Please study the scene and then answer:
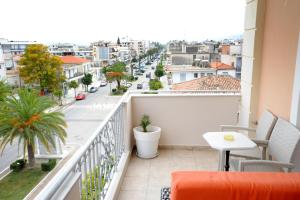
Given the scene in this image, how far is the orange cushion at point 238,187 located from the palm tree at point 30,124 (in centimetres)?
687

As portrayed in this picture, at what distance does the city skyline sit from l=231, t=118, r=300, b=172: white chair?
1.81 meters

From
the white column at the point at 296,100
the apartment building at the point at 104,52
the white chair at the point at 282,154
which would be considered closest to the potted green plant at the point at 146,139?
the white chair at the point at 282,154

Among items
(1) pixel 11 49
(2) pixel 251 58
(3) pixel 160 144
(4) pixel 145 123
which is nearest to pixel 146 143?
(4) pixel 145 123

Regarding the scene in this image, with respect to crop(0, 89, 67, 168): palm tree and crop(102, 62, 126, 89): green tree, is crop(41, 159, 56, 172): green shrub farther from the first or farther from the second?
crop(102, 62, 126, 89): green tree

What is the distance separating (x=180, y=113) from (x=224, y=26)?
2344 millimetres

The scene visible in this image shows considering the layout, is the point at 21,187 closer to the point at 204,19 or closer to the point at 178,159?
the point at 178,159

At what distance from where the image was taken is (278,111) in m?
2.62

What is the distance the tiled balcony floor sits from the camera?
256 cm

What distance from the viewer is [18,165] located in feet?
25.9

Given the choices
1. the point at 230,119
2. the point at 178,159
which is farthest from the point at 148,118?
the point at 230,119

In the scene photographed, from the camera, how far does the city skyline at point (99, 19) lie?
386 centimetres

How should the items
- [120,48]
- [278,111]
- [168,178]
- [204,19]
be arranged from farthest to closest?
[120,48] → [204,19] → [168,178] → [278,111]

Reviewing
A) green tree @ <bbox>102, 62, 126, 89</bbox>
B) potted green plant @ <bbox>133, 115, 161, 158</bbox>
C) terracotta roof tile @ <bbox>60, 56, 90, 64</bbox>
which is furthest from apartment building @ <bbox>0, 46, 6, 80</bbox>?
green tree @ <bbox>102, 62, 126, 89</bbox>

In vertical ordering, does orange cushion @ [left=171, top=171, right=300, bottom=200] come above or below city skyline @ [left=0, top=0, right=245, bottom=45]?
below
